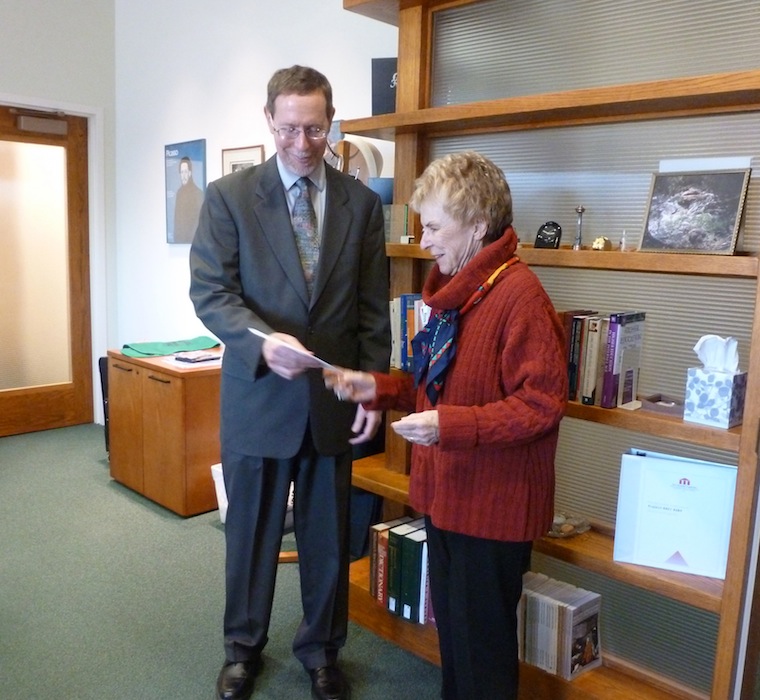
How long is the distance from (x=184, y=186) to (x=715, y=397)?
3.29 m

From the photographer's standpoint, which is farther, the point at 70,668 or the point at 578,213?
the point at 70,668

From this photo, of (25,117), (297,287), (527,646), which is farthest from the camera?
(25,117)

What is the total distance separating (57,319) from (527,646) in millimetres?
3878

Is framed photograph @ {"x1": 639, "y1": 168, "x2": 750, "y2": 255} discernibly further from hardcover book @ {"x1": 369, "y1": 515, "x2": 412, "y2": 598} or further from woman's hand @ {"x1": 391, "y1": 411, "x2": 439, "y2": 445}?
hardcover book @ {"x1": 369, "y1": 515, "x2": 412, "y2": 598}

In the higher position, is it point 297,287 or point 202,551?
point 297,287

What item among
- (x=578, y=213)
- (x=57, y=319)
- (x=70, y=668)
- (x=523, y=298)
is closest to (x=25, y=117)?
(x=57, y=319)

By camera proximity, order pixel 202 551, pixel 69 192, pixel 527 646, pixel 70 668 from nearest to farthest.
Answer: pixel 527 646, pixel 70 668, pixel 202 551, pixel 69 192

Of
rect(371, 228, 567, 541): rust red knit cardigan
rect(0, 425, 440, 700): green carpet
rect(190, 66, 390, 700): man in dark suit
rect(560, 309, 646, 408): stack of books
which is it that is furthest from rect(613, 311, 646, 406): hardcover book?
rect(0, 425, 440, 700): green carpet

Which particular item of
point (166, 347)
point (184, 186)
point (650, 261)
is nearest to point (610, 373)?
point (650, 261)

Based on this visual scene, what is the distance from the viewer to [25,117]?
4363mm

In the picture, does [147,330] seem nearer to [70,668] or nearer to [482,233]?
[70,668]

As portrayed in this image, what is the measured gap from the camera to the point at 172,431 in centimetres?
325

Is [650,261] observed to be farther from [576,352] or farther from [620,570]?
[620,570]

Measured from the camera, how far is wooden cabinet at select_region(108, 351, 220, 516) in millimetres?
3215
